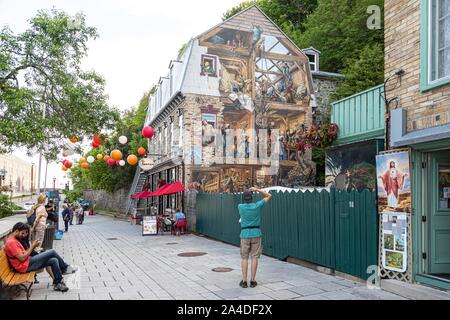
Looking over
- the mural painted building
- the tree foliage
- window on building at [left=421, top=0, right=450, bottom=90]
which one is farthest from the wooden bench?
the tree foliage

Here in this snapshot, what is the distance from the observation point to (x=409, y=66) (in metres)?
7.36

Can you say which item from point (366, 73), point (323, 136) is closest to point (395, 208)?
point (323, 136)

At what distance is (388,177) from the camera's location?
7.48 meters

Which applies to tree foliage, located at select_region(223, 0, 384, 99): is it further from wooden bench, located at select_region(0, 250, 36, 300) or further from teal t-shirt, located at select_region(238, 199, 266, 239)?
wooden bench, located at select_region(0, 250, 36, 300)

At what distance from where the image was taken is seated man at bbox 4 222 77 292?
20.8 feet

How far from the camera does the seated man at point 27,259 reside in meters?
6.34

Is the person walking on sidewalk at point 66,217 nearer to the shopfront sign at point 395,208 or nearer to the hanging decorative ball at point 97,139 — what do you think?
the hanging decorative ball at point 97,139

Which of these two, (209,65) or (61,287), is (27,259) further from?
(209,65)

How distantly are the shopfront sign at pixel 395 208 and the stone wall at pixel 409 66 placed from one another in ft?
2.46

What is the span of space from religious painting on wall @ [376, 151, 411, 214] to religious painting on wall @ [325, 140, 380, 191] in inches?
150

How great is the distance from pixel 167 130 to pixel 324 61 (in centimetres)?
1303

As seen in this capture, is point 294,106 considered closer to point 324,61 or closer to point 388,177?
point 324,61

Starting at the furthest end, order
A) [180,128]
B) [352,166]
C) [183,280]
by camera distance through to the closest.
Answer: [180,128] → [352,166] → [183,280]

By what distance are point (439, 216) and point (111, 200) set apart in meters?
37.7
